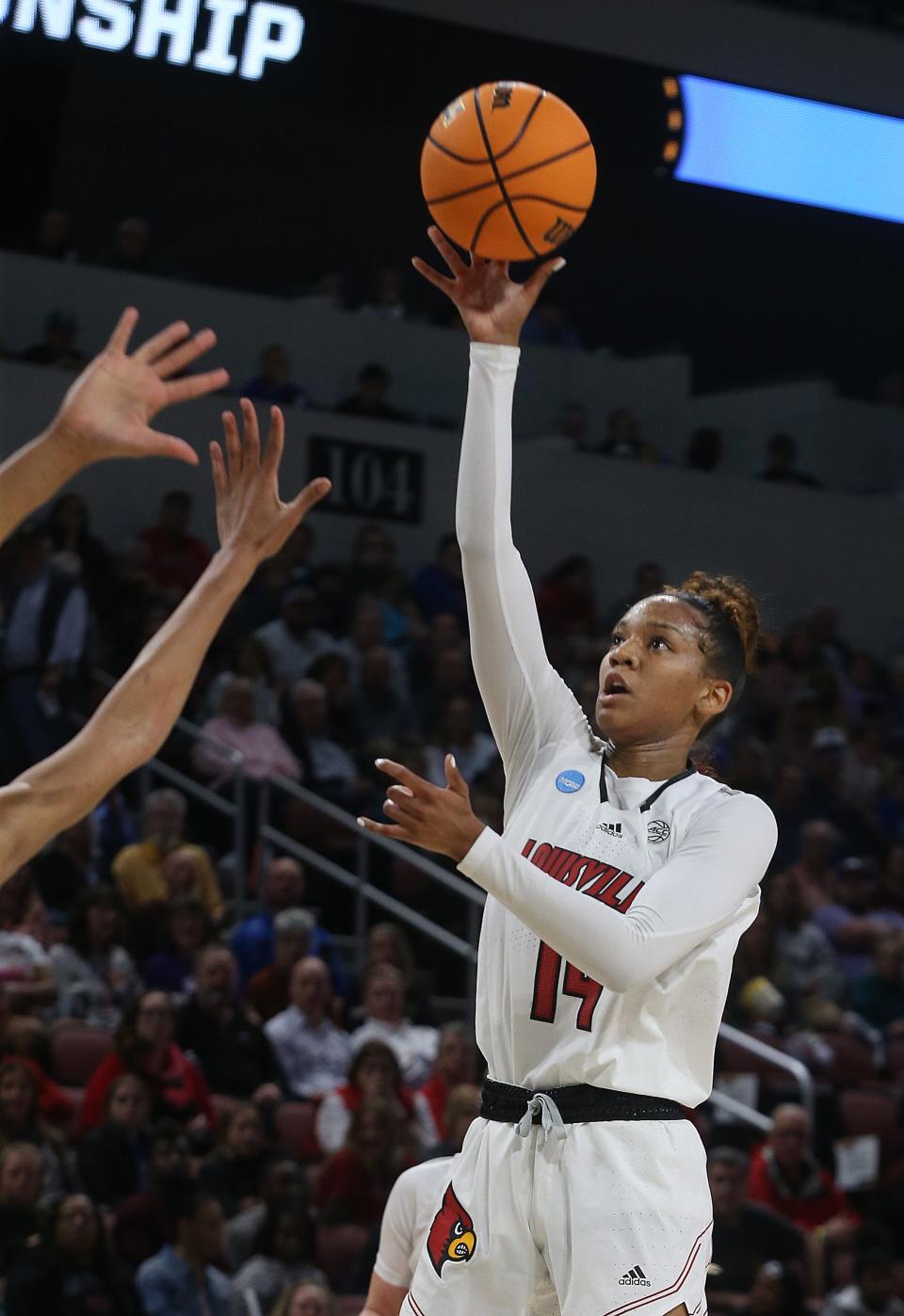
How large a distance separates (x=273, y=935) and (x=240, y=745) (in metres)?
1.46

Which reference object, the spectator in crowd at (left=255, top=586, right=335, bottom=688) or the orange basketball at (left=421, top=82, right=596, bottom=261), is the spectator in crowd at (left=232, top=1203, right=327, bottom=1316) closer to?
the orange basketball at (left=421, top=82, right=596, bottom=261)

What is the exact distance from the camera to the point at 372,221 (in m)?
15.8

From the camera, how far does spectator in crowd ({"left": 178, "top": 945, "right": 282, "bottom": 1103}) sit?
8.00 metres

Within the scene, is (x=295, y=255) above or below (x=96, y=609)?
above

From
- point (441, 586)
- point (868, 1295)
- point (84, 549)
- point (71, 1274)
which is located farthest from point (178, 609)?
point (441, 586)

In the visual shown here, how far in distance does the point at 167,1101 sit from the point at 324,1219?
28.8 inches

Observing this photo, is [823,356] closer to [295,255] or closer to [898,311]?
[898,311]

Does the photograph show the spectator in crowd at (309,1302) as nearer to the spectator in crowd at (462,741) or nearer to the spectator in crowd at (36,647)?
the spectator in crowd at (36,647)

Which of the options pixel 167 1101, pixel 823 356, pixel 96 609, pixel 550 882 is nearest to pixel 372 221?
pixel 823 356

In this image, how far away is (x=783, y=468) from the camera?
14875mm

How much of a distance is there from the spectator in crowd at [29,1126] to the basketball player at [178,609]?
15.6ft

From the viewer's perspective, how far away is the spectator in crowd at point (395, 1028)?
846cm

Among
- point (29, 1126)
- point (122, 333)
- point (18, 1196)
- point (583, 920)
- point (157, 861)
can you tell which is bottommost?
point (18, 1196)

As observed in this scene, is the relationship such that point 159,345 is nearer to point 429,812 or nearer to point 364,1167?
point 429,812
